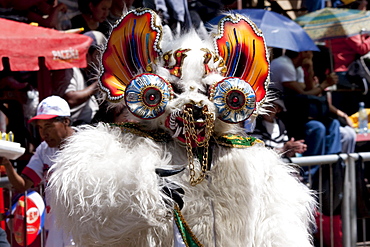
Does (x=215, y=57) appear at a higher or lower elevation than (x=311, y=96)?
higher

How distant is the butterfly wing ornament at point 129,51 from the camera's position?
2916mm

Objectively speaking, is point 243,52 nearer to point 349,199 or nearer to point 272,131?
point 272,131

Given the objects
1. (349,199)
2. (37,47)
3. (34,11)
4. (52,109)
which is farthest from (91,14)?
(349,199)

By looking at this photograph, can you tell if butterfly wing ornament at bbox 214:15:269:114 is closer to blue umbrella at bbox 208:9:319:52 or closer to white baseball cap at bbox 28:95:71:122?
white baseball cap at bbox 28:95:71:122

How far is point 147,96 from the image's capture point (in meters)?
2.71

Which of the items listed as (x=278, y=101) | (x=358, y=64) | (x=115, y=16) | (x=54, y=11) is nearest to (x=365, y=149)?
(x=358, y=64)

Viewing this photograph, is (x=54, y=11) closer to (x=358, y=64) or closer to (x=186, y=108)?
(x=186, y=108)

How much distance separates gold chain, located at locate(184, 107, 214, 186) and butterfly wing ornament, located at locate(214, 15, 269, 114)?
35 cm

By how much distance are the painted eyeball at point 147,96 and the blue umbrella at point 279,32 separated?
3480mm

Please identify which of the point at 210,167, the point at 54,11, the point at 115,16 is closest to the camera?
the point at 210,167

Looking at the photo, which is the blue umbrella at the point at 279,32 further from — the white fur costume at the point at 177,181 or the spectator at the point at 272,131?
the white fur costume at the point at 177,181

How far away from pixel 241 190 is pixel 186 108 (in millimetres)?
449

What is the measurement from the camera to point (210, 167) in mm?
2824

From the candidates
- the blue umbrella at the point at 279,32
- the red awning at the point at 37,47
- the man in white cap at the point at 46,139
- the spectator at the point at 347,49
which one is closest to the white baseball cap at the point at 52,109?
the man in white cap at the point at 46,139
